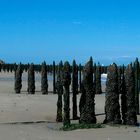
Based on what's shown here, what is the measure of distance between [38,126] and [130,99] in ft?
21.9

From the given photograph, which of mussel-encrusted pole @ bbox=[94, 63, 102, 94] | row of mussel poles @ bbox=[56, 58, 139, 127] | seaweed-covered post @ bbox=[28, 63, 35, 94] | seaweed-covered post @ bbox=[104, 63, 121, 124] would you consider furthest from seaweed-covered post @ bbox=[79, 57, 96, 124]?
mussel-encrusted pole @ bbox=[94, 63, 102, 94]

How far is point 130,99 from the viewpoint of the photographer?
116 ft

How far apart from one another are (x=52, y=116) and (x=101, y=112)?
5.53m

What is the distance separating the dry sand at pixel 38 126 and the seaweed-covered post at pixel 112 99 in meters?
1.73

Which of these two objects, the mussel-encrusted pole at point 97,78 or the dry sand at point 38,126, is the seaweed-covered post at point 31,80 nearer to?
the mussel-encrusted pole at point 97,78

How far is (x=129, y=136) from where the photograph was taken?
28438 millimetres

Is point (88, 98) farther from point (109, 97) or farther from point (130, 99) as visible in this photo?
point (130, 99)

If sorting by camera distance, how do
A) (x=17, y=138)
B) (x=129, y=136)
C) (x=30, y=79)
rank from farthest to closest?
(x=30, y=79) → (x=129, y=136) → (x=17, y=138)

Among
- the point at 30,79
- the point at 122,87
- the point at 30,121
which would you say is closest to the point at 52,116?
the point at 30,121

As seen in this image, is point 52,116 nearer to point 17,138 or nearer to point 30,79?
point 17,138

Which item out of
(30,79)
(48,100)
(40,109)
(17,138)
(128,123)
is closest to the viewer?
(17,138)

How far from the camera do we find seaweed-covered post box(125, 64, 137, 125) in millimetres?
34875

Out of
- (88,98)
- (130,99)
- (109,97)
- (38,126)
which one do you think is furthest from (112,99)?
(38,126)

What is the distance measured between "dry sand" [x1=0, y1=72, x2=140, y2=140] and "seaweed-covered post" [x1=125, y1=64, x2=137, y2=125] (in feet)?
6.67
